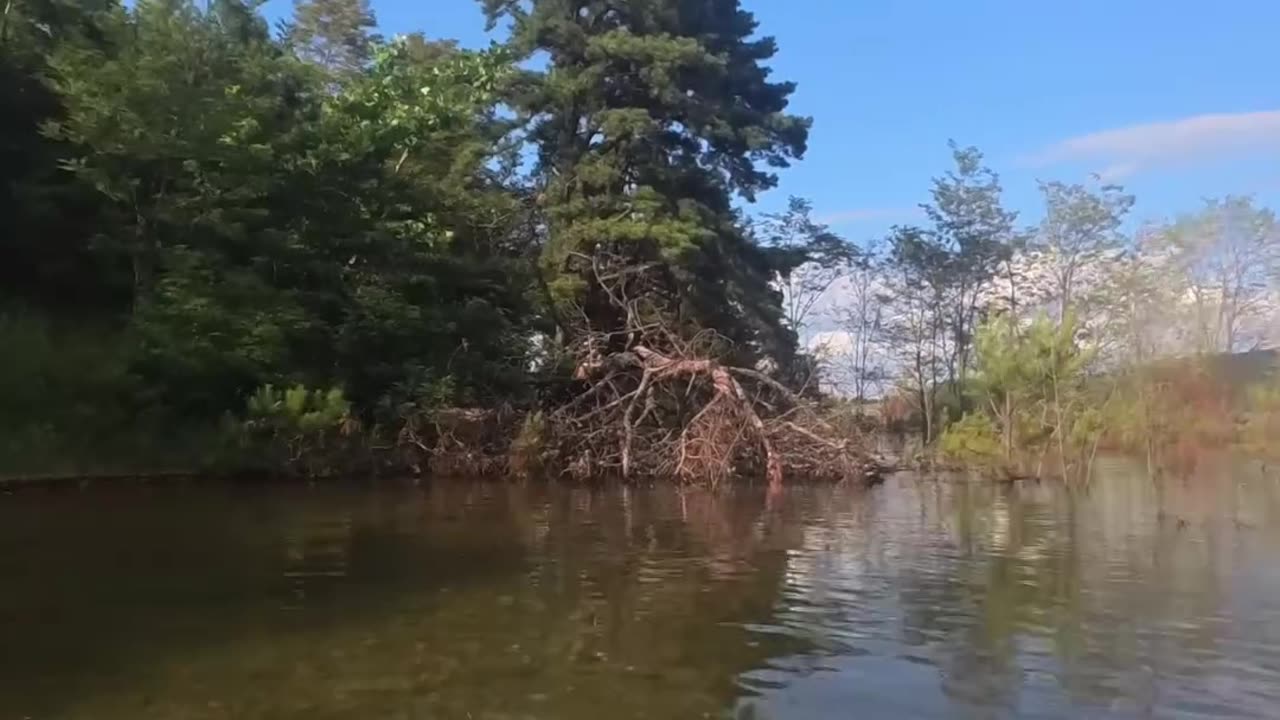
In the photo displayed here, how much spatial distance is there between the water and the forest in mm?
4246

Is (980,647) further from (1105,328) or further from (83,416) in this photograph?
(1105,328)

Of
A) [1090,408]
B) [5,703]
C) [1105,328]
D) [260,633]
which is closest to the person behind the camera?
[5,703]

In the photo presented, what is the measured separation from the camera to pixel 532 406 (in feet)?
69.9

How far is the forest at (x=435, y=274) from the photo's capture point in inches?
713

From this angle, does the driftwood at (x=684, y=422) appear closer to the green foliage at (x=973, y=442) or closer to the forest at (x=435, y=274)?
the forest at (x=435, y=274)

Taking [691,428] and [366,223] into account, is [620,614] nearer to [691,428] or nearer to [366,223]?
[691,428]

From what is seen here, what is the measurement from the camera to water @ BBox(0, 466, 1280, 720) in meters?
Result: 5.75

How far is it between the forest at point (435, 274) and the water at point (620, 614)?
4.25 m

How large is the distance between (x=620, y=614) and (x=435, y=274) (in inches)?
581

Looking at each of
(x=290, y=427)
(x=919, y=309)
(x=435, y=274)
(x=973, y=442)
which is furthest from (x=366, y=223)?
(x=919, y=309)

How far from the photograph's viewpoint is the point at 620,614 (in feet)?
26.0

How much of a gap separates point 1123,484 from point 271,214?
1711 centimetres

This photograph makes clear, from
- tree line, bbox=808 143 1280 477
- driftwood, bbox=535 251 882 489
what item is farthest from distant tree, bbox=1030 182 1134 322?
driftwood, bbox=535 251 882 489

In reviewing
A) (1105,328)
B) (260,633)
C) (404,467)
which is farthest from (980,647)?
(1105,328)
